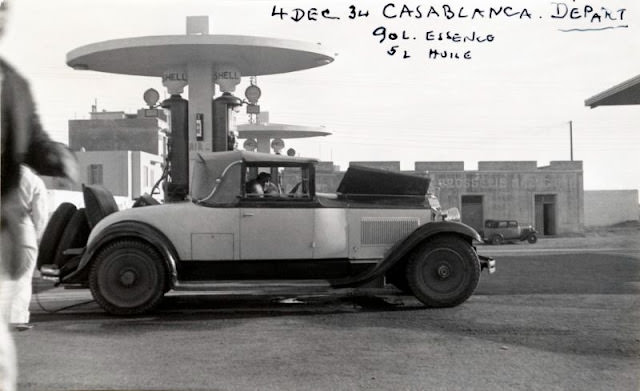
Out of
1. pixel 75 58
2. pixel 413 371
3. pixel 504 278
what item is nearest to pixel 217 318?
pixel 413 371

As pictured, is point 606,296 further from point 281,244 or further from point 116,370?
point 116,370

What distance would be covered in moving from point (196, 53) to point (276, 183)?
6314 millimetres

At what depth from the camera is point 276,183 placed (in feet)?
26.5

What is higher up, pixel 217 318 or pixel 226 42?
pixel 226 42

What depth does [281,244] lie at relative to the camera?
7.69 m

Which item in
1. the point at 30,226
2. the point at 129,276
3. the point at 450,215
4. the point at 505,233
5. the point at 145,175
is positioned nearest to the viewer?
the point at 30,226

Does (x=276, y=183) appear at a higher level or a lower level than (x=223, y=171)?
lower

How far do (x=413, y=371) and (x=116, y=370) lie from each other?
2005 mm

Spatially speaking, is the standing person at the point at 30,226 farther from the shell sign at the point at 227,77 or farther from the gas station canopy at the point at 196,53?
the shell sign at the point at 227,77

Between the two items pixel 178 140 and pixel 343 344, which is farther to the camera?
pixel 178 140

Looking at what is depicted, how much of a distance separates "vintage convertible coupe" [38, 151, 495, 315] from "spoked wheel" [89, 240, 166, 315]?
1 centimetres

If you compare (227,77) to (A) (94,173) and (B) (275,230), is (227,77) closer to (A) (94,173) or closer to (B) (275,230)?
(B) (275,230)

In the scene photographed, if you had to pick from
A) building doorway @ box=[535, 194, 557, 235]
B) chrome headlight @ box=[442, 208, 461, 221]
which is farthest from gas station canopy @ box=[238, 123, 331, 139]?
building doorway @ box=[535, 194, 557, 235]

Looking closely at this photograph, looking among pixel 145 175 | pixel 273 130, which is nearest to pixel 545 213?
pixel 145 175
